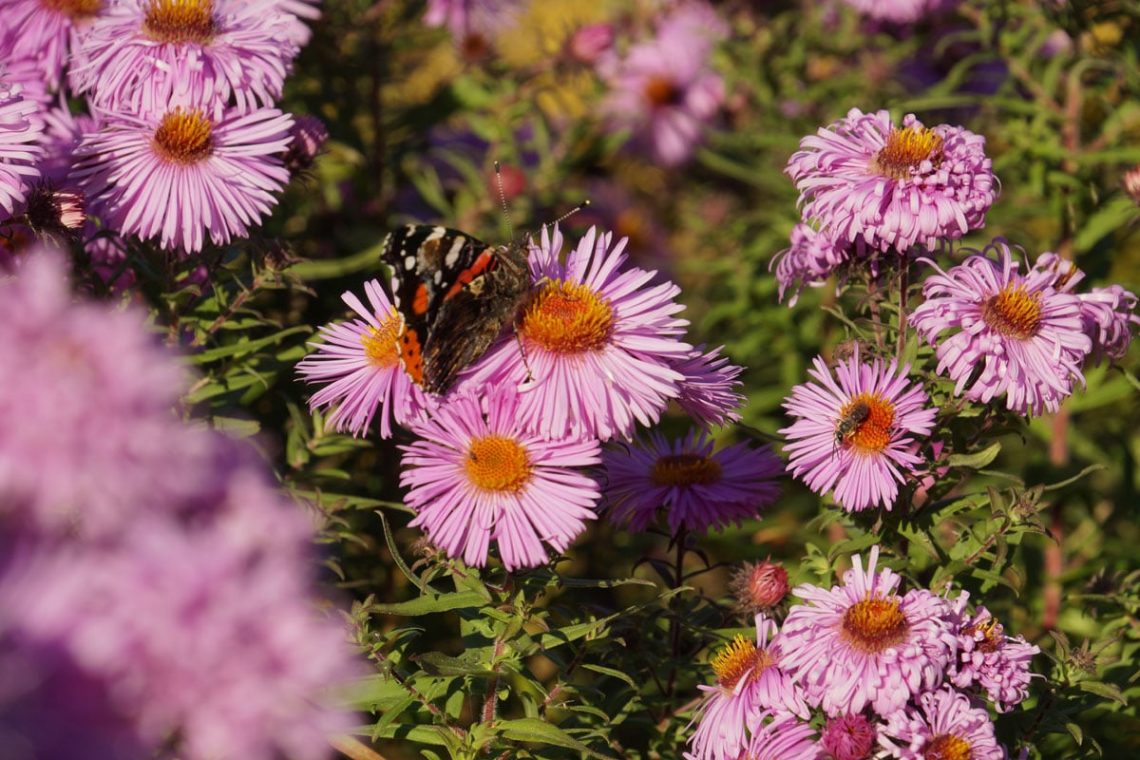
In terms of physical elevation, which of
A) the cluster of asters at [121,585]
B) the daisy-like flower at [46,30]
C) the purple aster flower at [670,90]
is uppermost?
the purple aster flower at [670,90]

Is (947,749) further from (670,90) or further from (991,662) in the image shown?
(670,90)

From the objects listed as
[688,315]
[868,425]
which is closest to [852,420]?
[868,425]

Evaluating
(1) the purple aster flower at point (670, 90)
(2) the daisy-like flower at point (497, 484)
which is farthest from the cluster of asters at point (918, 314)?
(1) the purple aster flower at point (670, 90)

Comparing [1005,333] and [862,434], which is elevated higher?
[1005,333]

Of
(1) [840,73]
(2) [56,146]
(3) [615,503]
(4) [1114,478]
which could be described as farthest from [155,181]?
(4) [1114,478]

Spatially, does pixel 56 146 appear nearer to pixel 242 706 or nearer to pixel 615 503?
pixel 615 503

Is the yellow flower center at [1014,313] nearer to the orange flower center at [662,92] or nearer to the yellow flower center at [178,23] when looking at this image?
the yellow flower center at [178,23]
